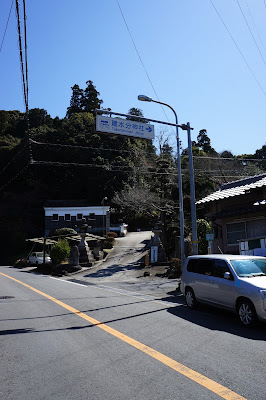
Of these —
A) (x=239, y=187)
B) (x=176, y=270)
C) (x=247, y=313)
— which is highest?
→ (x=239, y=187)

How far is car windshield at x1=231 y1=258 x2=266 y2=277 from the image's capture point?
8365 mm

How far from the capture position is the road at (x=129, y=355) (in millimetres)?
4008

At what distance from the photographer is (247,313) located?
748 cm

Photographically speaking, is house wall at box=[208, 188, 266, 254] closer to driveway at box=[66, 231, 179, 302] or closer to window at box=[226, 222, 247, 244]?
window at box=[226, 222, 247, 244]

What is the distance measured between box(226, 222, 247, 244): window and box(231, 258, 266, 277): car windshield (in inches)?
318

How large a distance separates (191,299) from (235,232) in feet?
27.7

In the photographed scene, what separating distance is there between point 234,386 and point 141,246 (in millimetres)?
33159

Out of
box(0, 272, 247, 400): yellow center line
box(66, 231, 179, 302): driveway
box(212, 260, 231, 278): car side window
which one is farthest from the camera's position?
box(66, 231, 179, 302): driveway

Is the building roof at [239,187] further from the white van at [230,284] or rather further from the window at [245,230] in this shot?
the white van at [230,284]

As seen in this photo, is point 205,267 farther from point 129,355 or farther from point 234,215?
point 234,215

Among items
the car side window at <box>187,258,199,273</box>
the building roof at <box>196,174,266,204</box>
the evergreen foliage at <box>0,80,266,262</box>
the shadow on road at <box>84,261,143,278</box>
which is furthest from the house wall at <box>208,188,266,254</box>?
the evergreen foliage at <box>0,80,266,262</box>

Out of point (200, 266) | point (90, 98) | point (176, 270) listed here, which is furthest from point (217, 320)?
point (90, 98)

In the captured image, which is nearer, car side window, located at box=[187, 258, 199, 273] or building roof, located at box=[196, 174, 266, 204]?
car side window, located at box=[187, 258, 199, 273]

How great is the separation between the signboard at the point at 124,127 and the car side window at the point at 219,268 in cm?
579
